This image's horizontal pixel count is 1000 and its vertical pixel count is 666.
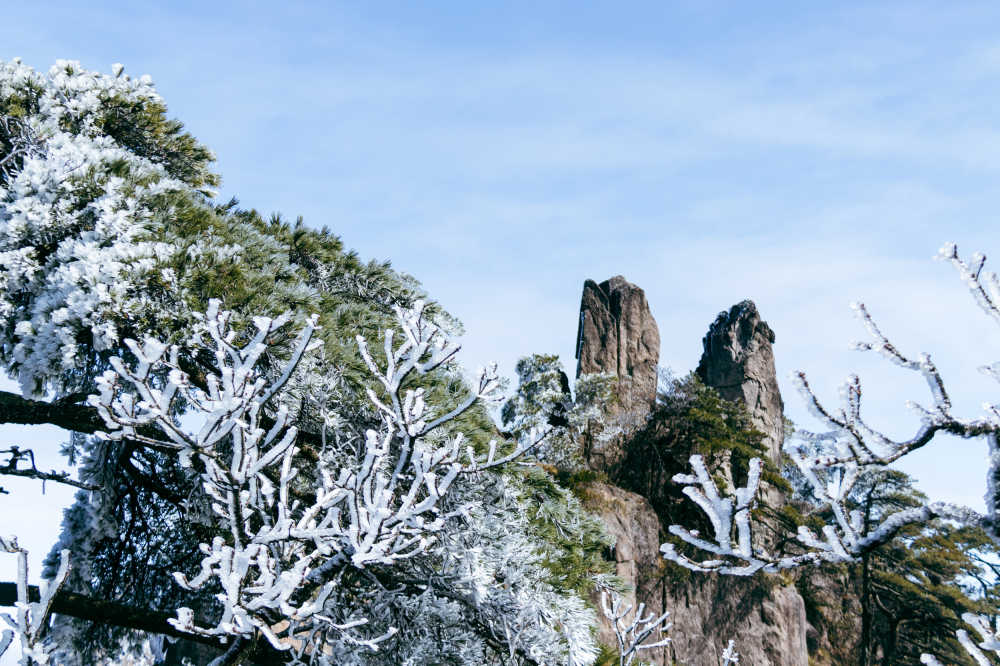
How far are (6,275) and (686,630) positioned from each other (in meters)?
18.9

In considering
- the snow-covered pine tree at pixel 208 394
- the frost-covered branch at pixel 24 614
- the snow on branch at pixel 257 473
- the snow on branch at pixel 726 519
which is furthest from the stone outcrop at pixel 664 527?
the frost-covered branch at pixel 24 614

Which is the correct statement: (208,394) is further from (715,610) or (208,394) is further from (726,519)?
(715,610)

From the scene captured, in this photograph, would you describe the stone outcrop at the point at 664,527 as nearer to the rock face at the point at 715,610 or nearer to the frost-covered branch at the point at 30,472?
the rock face at the point at 715,610

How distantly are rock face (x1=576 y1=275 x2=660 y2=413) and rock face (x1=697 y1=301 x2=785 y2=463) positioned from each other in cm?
278

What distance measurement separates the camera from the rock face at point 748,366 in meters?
32.6

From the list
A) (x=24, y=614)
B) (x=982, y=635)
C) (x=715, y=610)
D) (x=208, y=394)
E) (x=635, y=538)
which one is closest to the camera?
(x=982, y=635)

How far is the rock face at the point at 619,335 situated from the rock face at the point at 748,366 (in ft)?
9.12

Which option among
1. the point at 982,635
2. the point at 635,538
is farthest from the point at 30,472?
the point at 635,538

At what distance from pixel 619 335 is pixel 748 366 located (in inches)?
212

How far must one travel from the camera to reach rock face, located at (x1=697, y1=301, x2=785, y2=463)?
32.6m

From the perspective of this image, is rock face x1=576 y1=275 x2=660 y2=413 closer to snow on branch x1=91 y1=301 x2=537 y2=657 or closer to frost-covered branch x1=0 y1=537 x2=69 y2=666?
snow on branch x1=91 y1=301 x2=537 y2=657

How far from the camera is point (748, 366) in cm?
3278

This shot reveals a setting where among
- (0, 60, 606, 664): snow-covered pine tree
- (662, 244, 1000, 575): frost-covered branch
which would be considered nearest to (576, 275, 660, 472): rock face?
(0, 60, 606, 664): snow-covered pine tree

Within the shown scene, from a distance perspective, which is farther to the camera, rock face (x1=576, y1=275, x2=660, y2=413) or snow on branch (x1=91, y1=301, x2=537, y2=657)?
rock face (x1=576, y1=275, x2=660, y2=413)
